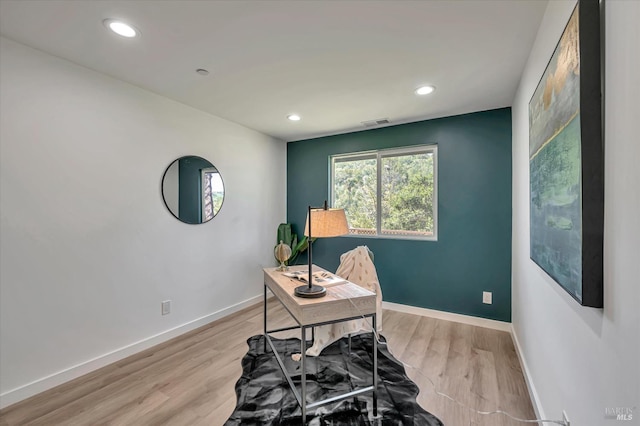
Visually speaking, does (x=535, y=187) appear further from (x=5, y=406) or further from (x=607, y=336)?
(x=5, y=406)

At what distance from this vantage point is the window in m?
3.48

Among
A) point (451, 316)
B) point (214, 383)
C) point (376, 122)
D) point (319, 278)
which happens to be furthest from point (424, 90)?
point (214, 383)

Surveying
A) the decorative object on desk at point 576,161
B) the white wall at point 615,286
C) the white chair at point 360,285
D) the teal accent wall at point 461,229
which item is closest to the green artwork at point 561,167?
the decorative object on desk at point 576,161

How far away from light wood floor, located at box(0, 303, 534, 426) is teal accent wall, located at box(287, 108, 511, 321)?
0.46 meters

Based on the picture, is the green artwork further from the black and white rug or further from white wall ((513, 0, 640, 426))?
the black and white rug

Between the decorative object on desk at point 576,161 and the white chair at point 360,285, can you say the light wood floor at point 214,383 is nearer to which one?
the white chair at point 360,285

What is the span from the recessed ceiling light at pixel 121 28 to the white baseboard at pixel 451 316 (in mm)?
3702

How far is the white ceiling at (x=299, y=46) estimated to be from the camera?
61.7 inches

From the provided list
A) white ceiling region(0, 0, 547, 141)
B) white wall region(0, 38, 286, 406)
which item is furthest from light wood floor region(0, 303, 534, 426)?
white ceiling region(0, 0, 547, 141)

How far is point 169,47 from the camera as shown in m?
1.92

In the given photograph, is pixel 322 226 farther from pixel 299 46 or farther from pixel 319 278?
pixel 299 46

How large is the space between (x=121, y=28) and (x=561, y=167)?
8.33 feet

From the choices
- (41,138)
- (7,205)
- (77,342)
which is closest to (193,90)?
(41,138)

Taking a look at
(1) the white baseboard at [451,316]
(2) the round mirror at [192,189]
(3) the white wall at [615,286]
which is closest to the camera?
(3) the white wall at [615,286]
